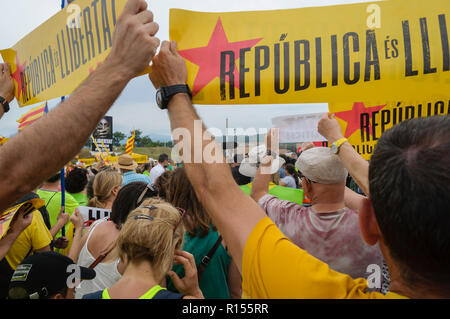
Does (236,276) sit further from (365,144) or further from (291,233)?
(365,144)

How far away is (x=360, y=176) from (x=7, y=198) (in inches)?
62.0

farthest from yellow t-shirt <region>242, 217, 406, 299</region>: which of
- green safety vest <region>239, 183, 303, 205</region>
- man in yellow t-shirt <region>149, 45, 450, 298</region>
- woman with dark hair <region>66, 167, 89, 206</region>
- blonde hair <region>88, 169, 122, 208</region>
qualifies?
woman with dark hair <region>66, 167, 89, 206</region>

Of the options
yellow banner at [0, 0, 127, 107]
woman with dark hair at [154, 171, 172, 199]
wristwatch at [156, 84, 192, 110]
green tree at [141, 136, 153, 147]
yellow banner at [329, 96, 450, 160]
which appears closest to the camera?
wristwatch at [156, 84, 192, 110]

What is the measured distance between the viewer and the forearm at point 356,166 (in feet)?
5.21

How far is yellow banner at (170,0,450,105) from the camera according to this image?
1.76 meters

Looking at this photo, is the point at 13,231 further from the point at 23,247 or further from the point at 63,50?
the point at 63,50

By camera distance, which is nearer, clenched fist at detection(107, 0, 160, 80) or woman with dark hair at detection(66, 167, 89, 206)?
clenched fist at detection(107, 0, 160, 80)

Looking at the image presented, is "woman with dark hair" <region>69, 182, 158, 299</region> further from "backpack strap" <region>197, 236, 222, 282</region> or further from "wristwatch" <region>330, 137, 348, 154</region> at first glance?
"wristwatch" <region>330, 137, 348, 154</region>

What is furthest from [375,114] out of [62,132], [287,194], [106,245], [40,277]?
[40,277]

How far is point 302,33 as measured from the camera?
182 centimetres

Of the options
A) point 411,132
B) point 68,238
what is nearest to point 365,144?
point 411,132

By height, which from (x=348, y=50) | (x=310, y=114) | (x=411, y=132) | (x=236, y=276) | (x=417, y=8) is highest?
(x=417, y=8)

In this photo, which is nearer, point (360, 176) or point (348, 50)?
point (360, 176)

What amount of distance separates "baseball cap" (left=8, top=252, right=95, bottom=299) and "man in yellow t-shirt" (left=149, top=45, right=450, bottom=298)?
1.15 m
